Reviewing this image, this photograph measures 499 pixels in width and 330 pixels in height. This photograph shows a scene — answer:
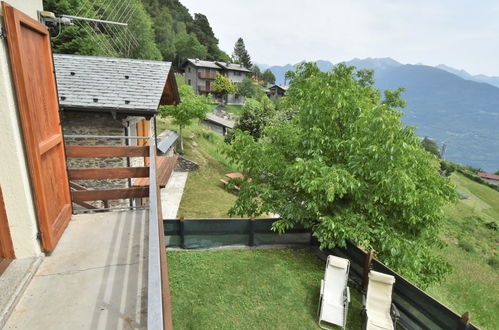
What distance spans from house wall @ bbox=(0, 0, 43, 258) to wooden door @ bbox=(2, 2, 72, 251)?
62 mm

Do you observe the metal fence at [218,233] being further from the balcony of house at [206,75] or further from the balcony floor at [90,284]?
the balcony of house at [206,75]

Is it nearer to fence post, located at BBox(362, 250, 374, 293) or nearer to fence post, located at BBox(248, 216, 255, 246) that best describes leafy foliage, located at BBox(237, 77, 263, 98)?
fence post, located at BBox(248, 216, 255, 246)

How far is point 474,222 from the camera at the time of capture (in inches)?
1207

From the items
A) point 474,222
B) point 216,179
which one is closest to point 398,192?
point 216,179

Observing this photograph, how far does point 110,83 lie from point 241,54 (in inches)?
3658

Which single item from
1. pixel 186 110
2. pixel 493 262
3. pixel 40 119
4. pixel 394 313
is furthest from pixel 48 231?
pixel 493 262

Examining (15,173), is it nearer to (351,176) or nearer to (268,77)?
(351,176)

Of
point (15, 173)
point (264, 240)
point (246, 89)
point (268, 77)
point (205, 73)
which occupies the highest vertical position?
point (268, 77)

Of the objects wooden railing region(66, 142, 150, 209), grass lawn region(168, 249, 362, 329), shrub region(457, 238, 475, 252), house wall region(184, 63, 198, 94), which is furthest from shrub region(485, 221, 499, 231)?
house wall region(184, 63, 198, 94)

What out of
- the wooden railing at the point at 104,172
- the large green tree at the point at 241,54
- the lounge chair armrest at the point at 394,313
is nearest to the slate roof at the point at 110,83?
the wooden railing at the point at 104,172

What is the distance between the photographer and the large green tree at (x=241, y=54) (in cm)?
9306

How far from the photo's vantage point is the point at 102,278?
9.36 ft

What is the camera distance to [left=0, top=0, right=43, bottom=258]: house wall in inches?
102

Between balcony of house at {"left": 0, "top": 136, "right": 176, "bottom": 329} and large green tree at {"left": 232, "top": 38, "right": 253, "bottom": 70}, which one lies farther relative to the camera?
large green tree at {"left": 232, "top": 38, "right": 253, "bottom": 70}
